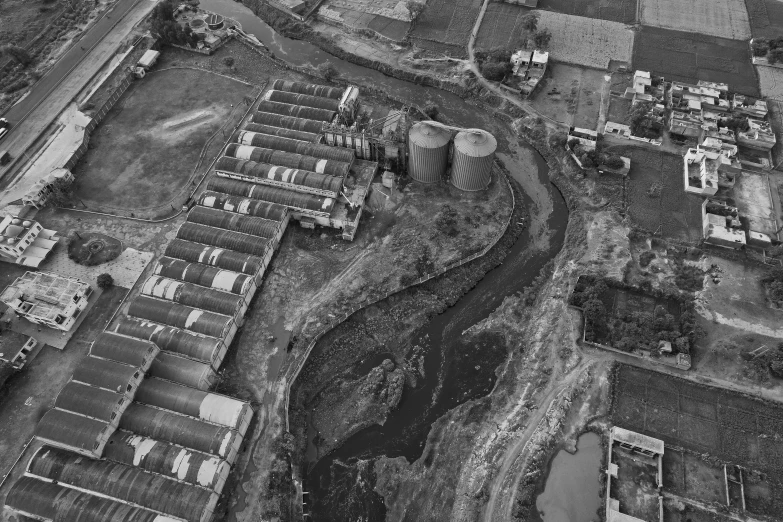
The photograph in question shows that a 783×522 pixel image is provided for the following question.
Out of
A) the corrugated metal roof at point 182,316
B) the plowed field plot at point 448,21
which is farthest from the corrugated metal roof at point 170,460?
the plowed field plot at point 448,21

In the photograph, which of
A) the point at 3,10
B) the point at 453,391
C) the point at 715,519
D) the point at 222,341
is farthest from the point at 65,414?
the point at 3,10

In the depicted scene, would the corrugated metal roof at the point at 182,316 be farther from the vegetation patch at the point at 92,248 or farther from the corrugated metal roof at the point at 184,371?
the vegetation patch at the point at 92,248

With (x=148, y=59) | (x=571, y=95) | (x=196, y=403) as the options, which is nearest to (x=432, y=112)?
(x=571, y=95)

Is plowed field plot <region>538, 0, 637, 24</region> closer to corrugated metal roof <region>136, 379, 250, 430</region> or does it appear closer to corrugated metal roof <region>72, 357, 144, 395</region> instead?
corrugated metal roof <region>136, 379, 250, 430</region>

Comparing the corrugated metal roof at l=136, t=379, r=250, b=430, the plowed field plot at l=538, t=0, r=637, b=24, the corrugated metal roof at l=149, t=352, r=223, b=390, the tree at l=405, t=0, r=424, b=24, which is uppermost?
the plowed field plot at l=538, t=0, r=637, b=24

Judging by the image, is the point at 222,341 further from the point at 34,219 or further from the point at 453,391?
the point at 34,219

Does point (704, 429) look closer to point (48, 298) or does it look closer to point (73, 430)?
point (73, 430)

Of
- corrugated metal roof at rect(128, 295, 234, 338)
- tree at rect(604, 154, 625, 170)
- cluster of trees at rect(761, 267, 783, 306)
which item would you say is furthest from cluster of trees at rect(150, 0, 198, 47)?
cluster of trees at rect(761, 267, 783, 306)
